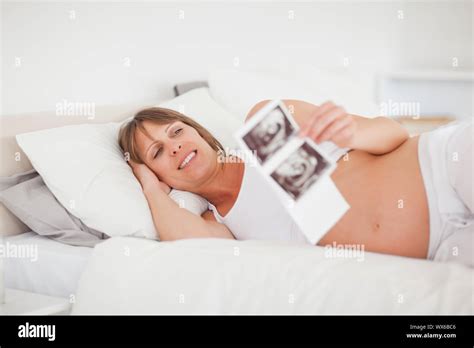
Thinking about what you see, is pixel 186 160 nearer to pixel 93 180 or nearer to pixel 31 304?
pixel 93 180

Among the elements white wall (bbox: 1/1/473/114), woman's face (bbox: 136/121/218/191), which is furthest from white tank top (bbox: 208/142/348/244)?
white wall (bbox: 1/1/473/114)

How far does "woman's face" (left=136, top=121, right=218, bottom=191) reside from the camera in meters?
1.34

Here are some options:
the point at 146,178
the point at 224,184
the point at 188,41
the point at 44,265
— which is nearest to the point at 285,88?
the point at 188,41

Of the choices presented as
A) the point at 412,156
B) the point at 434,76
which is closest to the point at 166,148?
the point at 412,156

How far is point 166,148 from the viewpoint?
1.34 meters

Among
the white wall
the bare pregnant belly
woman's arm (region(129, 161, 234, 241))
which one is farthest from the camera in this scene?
the white wall

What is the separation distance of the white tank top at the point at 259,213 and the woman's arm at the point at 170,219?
0.04 m

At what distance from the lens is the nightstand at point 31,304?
1117 millimetres

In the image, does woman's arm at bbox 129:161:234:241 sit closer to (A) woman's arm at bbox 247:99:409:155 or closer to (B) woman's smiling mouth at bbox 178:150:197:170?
(B) woman's smiling mouth at bbox 178:150:197:170

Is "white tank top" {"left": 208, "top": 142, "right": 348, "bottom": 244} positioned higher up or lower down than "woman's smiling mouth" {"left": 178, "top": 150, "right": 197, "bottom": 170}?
lower down

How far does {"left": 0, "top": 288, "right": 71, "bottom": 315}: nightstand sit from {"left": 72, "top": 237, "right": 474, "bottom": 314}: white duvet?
7 cm

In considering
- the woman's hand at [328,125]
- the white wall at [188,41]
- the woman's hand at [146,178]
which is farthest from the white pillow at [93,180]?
the woman's hand at [328,125]

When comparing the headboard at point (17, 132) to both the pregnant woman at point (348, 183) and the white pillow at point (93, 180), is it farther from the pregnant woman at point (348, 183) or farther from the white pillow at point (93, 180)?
the pregnant woman at point (348, 183)
